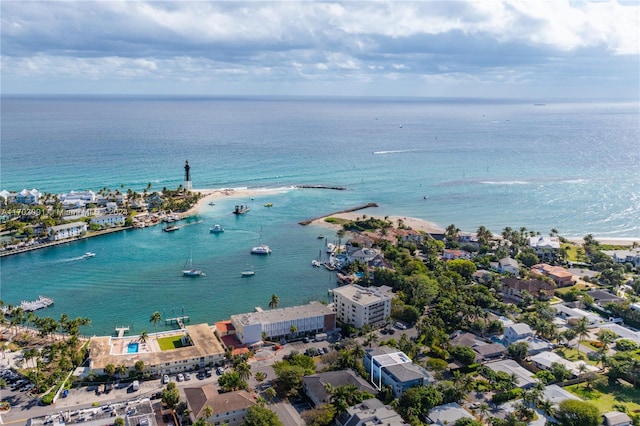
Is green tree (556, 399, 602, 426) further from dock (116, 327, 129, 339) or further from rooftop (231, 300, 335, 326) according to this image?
dock (116, 327, 129, 339)

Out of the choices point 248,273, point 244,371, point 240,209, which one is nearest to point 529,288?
point 248,273

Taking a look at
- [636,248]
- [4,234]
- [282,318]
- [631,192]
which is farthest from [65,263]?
[631,192]

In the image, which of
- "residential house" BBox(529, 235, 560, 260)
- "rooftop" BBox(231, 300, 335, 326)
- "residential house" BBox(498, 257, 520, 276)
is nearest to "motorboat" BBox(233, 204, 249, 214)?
"rooftop" BBox(231, 300, 335, 326)

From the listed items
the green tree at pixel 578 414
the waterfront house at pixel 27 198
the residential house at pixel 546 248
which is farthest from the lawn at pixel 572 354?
the waterfront house at pixel 27 198

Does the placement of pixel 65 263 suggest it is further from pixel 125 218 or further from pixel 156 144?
pixel 156 144

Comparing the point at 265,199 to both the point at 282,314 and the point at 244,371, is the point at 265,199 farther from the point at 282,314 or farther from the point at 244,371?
the point at 244,371

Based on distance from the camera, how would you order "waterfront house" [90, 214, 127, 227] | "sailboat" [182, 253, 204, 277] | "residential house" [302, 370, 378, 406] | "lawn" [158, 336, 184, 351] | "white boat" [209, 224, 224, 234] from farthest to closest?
"waterfront house" [90, 214, 127, 227], "white boat" [209, 224, 224, 234], "sailboat" [182, 253, 204, 277], "lawn" [158, 336, 184, 351], "residential house" [302, 370, 378, 406]
